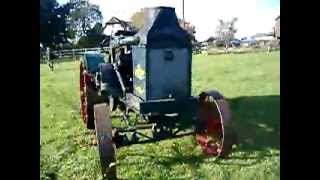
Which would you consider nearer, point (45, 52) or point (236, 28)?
point (45, 52)

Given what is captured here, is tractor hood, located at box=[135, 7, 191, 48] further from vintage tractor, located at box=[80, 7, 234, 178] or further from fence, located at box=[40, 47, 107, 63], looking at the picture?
fence, located at box=[40, 47, 107, 63]

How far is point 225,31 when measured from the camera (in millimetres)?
1664

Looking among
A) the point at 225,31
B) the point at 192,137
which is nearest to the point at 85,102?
the point at 192,137

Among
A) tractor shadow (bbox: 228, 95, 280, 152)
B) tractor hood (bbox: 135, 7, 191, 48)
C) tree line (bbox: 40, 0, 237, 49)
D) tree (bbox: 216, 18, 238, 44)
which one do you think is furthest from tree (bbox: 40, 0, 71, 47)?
tractor shadow (bbox: 228, 95, 280, 152)

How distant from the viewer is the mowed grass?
1.56 m

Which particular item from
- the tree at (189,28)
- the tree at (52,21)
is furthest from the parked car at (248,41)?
the tree at (52,21)

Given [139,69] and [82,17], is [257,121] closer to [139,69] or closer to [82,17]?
[139,69]

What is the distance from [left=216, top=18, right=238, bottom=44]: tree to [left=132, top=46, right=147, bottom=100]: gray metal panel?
0.90ft

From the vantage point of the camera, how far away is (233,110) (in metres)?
1.67
